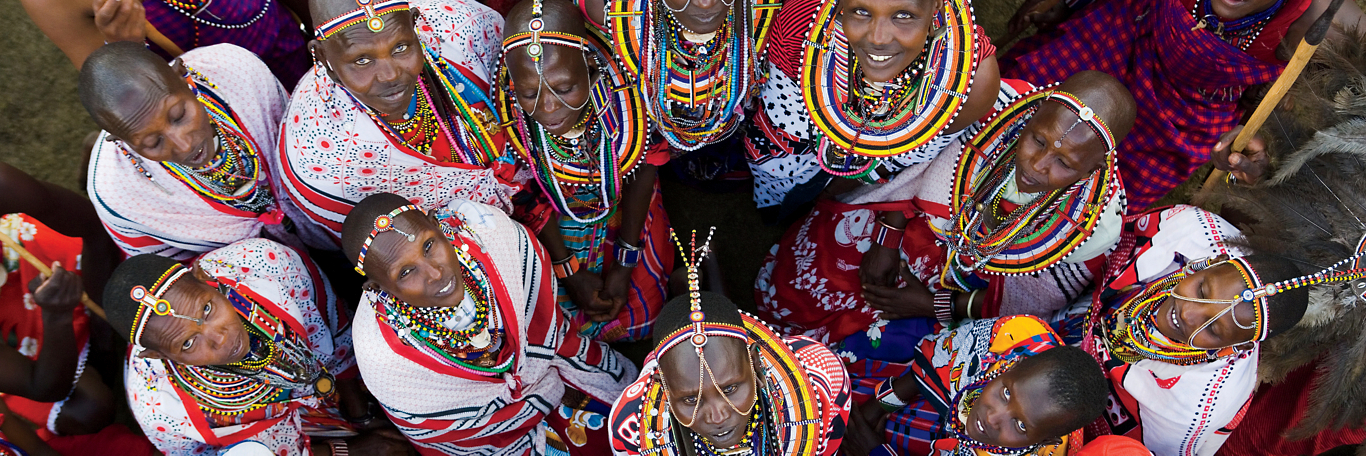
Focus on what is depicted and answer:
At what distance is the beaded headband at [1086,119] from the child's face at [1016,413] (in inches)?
33.3

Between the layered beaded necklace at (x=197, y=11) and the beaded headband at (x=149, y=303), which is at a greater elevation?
the layered beaded necklace at (x=197, y=11)

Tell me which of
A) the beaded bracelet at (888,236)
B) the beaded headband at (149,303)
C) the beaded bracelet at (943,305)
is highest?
the beaded headband at (149,303)

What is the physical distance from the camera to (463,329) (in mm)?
3229

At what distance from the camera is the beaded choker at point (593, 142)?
3.25 meters

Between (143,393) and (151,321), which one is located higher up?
(151,321)

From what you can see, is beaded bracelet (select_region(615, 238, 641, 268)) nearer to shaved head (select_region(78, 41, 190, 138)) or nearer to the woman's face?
the woman's face

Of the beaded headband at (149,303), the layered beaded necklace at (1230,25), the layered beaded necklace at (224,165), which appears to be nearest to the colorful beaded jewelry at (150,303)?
the beaded headband at (149,303)

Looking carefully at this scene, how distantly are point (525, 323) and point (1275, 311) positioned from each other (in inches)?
109

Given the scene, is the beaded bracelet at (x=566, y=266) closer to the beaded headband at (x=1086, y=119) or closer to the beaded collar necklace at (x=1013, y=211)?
the beaded collar necklace at (x=1013, y=211)

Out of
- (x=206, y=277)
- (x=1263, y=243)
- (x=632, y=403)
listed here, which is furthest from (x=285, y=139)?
(x=1263, y=243)

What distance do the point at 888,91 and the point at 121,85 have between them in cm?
267

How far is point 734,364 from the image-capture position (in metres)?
2.63

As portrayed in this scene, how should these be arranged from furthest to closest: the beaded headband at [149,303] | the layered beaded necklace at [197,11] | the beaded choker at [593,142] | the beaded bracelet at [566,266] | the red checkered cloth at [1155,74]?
1. the beaded bracelet at [566,266]
2. the red checkered cloth at [1155,74]
3. the layered beaded necklace at [197,11]
4. the beaded choker at [593,142]
5. the beaded headband at [149,303]

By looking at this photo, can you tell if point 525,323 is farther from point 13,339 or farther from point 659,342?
point 13,339
